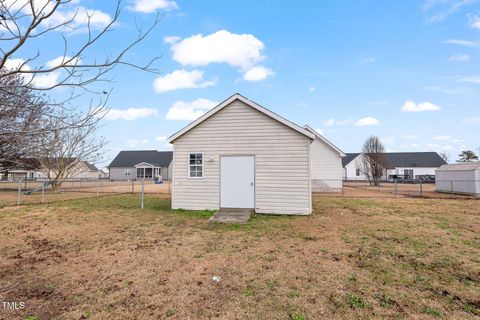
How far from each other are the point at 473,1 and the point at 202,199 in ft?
41.4

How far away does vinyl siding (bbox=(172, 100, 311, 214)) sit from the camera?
37.4 ft

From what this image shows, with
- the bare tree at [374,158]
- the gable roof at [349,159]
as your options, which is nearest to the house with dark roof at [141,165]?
the gable roof at [349,159]

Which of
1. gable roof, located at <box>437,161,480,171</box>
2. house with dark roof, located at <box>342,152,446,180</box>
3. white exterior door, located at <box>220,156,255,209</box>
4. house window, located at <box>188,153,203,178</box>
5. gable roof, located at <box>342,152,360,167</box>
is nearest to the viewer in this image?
white exterior door, located at <box>220,156,255,209</box>

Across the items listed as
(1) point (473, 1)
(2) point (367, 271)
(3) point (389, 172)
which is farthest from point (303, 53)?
(3) point (389, 172)

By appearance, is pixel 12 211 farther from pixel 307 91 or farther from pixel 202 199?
pixel 307 91

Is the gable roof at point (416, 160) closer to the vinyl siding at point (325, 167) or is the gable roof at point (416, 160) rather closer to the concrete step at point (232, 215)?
the vinyl siding at point (325, 167)

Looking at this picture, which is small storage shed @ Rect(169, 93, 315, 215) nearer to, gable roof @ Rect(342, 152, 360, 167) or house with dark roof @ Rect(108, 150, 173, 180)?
gable roof @ Rect(342, 152, 360, 167)

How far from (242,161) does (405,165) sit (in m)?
50.4

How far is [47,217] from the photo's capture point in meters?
11.3

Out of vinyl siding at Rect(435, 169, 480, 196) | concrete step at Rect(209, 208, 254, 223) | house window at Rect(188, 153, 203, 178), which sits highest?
house window at Rect(188, 153, 203, 178)

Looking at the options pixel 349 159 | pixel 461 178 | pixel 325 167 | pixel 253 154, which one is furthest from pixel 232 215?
pixel 349 159

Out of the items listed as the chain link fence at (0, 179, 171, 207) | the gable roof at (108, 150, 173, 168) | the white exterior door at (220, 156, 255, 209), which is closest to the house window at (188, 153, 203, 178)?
the white exterior door at (220, 156, 255, 209)

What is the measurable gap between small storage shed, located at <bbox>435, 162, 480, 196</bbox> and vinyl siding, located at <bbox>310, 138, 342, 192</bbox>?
7.98 meters

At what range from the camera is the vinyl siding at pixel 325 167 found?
23984mm
